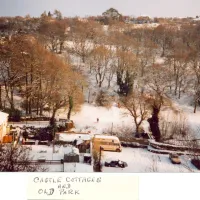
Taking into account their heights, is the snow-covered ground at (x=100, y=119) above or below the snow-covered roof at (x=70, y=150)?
above

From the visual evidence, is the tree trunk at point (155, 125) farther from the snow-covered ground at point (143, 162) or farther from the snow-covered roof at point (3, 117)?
the snow-covered roof at point (3, 117)

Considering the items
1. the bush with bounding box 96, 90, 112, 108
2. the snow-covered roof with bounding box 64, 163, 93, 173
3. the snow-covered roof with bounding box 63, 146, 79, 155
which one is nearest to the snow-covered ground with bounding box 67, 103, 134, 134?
the bush with bounding box 96, 90, 112, 108

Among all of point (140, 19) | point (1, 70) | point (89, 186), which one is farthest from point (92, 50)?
point (89, 186)

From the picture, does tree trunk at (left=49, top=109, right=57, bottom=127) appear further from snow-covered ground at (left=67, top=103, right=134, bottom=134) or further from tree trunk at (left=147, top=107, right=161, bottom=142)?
tree trunk at (left=147, top=107, right=161, bottom=142)

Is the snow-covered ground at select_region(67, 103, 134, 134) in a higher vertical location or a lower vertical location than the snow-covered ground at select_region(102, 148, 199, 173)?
higher

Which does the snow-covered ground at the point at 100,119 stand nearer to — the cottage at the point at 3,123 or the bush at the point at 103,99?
the bush at the point at 103,99

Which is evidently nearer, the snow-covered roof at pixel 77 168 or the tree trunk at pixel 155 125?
the snow-covered roof at pixel 77 168

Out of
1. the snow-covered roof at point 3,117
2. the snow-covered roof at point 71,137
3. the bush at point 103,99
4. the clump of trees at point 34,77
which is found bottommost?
the snow-covered roof at point 71,137

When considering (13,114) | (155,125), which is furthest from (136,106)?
(13,114)

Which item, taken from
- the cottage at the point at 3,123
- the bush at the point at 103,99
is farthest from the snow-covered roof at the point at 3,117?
the bush at the point at 103,99
